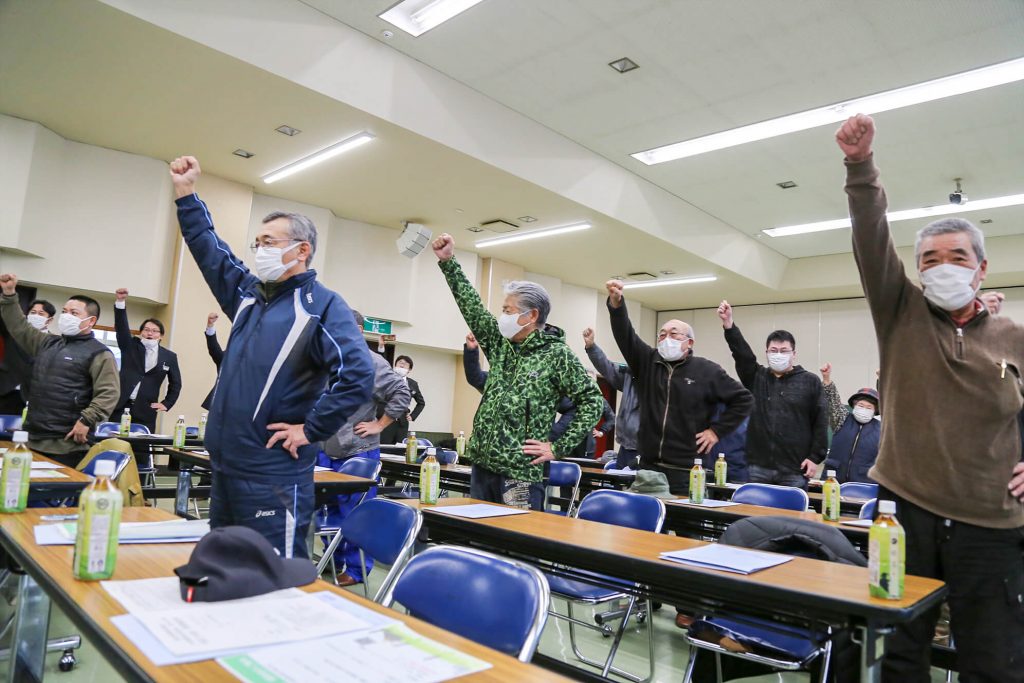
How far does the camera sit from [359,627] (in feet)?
3.20

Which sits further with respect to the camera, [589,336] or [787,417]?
[589,336]

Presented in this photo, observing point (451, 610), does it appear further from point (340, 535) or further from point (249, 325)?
point (249, 325)

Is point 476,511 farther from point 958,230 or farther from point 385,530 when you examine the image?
point 958,230

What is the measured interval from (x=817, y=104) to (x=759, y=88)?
617 mm

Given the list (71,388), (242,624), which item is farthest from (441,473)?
(242,624)

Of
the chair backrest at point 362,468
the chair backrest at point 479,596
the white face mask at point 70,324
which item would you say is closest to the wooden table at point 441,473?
the chair backrest at point 362,468

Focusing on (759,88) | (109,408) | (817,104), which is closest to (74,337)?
(109,408)

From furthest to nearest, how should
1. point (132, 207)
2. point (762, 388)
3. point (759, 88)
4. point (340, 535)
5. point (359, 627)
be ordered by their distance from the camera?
point (132, 207), point (759, 88), point (762, 388), point (340, 535), point (359, 627)

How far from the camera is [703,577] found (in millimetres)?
1530

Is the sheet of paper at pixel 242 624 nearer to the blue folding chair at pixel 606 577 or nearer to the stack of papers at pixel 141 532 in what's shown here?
the stack of papers at pixel 141 532

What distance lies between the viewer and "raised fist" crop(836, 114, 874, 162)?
Result: 5.25ft

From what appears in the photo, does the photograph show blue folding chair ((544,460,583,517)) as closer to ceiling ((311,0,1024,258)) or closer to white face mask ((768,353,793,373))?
white face mask ((768,353,793,373))

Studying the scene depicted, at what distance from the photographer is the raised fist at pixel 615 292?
3176mm

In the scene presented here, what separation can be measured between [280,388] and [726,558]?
131 centimetres
